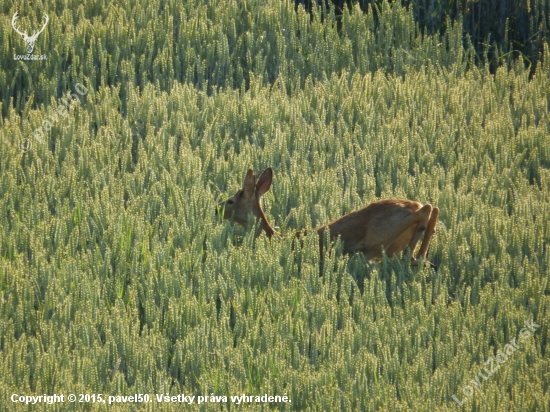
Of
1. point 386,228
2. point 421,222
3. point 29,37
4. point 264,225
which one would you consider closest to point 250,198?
point 264,225

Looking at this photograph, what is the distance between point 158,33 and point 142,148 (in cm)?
265

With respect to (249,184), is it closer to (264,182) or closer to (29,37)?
(264,182)

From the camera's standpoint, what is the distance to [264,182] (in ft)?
25.8

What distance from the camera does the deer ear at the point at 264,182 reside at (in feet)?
25.7

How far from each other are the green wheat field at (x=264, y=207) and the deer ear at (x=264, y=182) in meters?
0.32

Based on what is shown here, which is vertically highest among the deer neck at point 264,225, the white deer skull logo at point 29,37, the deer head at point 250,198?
the white deer skull logo at point 29,37

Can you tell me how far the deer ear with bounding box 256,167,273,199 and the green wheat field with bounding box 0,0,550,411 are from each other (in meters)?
0.32

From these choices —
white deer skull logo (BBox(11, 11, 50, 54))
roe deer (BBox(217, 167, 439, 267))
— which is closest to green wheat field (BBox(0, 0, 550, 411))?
white deer skull logo (BBox(11, 11, 50, 54))

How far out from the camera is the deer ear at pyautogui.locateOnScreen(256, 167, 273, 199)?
7832mm

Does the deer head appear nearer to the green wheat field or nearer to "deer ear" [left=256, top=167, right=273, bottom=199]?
"deer ear" [left=256, top=167, right=273, bottom=199]

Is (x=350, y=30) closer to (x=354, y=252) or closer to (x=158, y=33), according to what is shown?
(x=158, y=33)

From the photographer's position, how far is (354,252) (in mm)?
7410

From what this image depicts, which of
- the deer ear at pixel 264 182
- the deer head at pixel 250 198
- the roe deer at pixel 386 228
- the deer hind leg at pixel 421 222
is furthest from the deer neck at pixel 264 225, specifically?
the deer hind leg at pixel 421 222

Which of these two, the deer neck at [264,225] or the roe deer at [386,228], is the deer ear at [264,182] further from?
the roe deer at [386,228]
